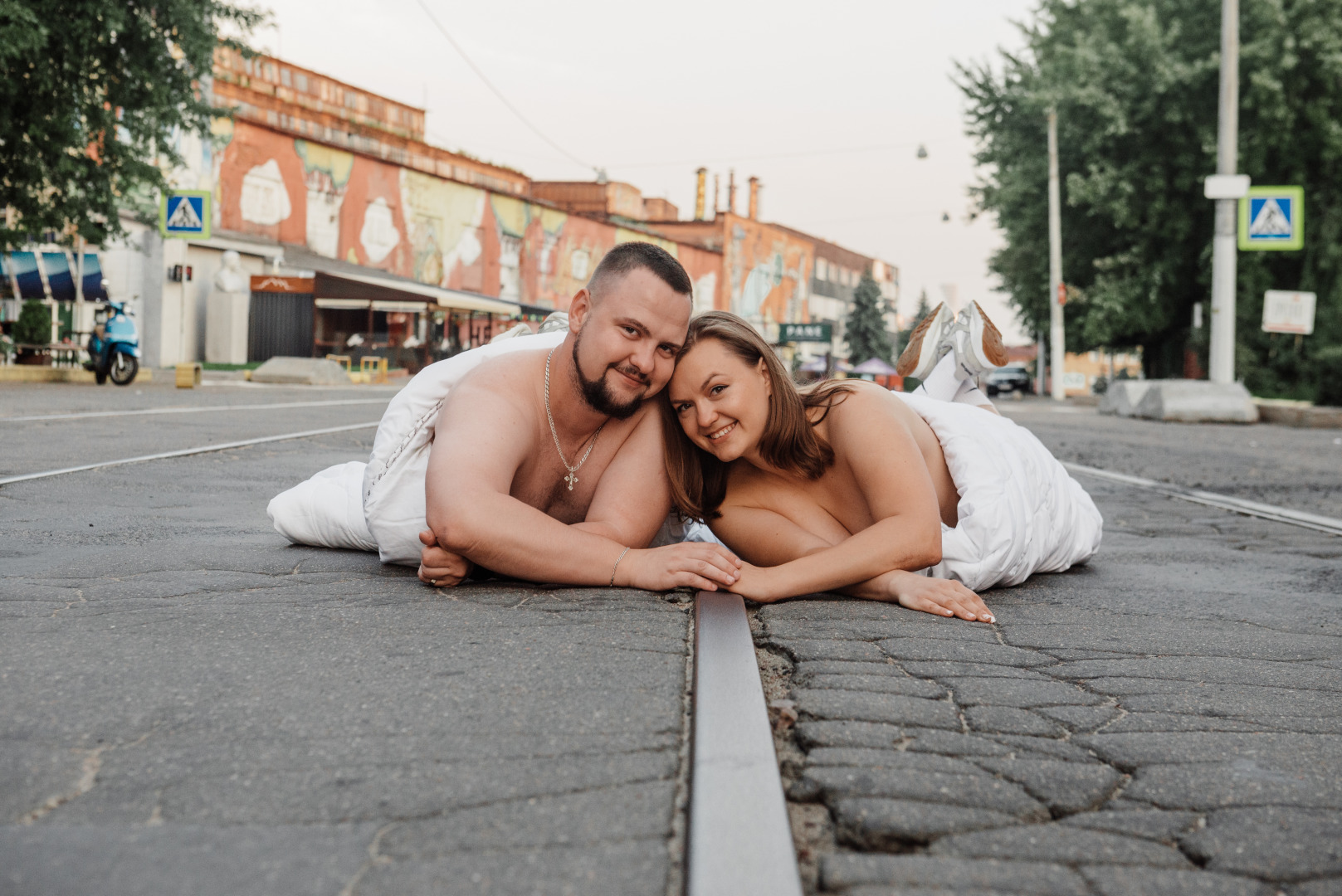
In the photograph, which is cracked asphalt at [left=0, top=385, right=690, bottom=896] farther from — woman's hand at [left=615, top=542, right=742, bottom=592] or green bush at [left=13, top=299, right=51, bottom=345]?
green bush at [left=13, top=299, right=51, bottom=345]

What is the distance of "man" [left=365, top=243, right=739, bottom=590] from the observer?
3.37 m

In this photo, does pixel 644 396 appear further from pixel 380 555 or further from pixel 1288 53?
pixel 1288 53

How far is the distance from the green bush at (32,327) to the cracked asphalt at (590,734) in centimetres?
2125

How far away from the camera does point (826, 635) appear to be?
308 cm

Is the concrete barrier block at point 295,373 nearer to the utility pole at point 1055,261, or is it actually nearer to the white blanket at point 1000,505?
the utility pole at point 1055,261

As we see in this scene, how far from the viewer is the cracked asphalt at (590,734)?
158 centimetres

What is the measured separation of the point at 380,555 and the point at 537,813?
Answer: 248 cm

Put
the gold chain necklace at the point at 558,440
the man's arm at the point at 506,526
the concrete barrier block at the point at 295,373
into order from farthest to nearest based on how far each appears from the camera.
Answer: the concrete barrier block at the point at 295,373, the gold chain necklace at the point at 558,440, the man's arm at the point at 506,526

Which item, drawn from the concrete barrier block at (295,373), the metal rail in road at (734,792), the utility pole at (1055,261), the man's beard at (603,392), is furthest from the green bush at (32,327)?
the metal rail in road at (734,792)

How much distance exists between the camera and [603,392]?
11.9 ft

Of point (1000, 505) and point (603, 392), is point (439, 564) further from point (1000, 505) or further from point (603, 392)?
point (1000, 505)

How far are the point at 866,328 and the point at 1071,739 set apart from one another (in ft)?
276

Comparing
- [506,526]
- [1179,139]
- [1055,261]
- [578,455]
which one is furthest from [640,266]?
[1055,261]

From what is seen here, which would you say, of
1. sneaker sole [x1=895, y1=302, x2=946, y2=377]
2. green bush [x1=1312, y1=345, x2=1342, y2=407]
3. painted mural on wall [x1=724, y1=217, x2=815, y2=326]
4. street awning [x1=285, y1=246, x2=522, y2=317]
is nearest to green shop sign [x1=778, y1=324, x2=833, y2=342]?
painted mural on wall [x1=724, y1=217, x2=815, y2=326]
